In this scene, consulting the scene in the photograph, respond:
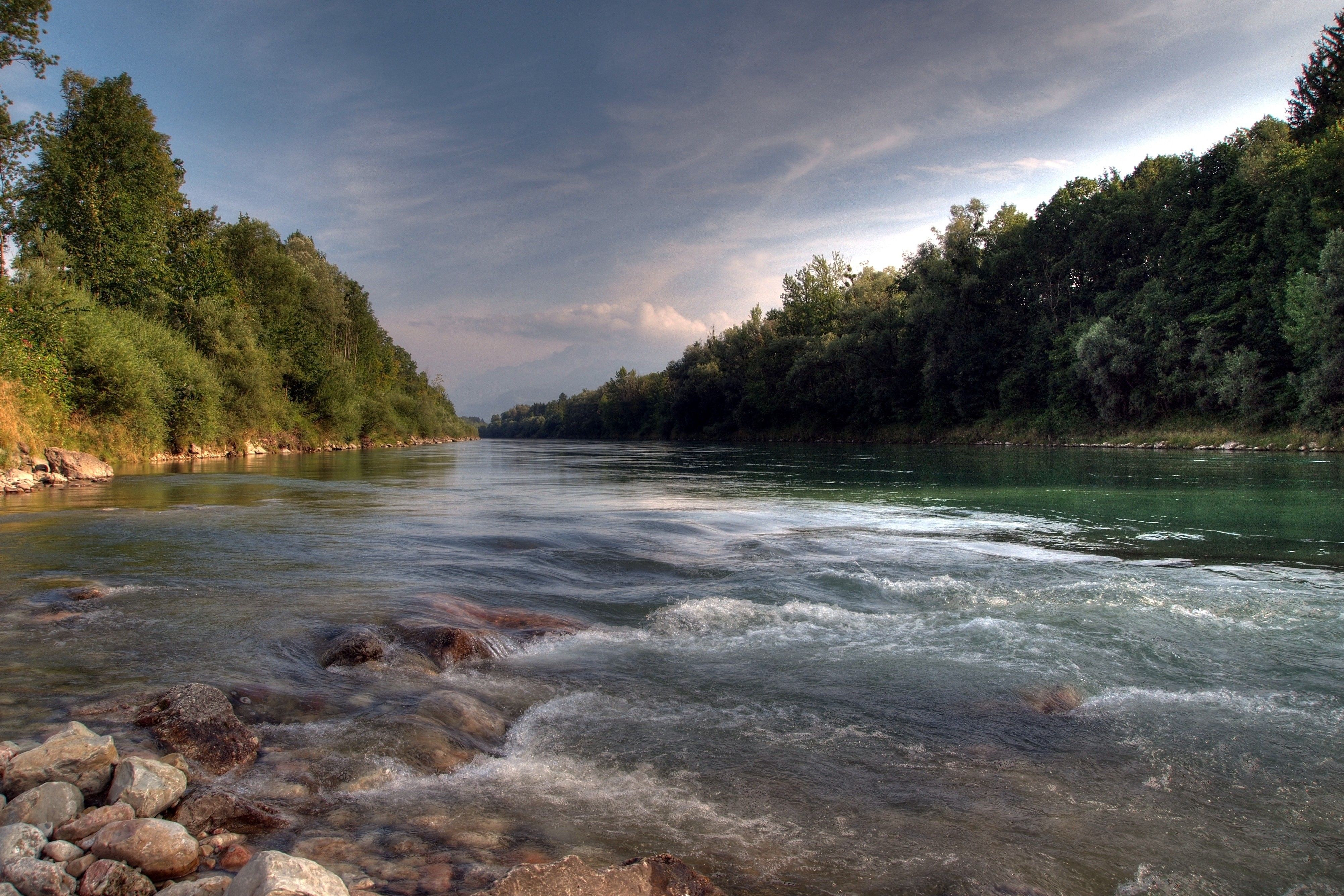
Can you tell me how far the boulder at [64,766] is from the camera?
128 inches

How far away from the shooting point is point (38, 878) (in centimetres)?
269

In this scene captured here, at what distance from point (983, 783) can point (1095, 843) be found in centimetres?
67

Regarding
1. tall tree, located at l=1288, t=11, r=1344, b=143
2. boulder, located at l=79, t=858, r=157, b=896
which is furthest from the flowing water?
tall tree, located at l=1288, t=11, r=1344, b=143

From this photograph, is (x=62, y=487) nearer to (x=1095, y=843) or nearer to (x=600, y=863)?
(x=600, y=863)

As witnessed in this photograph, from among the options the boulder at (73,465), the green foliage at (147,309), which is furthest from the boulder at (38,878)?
the boulder at (73,465)

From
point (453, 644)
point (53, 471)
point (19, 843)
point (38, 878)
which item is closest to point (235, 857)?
point (38, 878)

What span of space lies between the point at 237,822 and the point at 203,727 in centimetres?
107

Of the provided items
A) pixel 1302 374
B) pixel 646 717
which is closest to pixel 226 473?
pixel 646 717

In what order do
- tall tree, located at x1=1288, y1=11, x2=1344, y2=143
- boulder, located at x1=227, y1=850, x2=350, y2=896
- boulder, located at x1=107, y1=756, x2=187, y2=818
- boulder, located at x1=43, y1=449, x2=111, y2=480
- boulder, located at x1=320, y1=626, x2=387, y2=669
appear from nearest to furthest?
1. boulder, located at x1=227, y1=850, x2=350, y2=896
2. boulder, located at x1=107, y1=756, x2=187, y2=818
3. boulder, located at x1=320, y1=626, x2=387, y2=669
4. boulder, located at x1=43, y1=449, x2=111, y2=480
5. tall tree, located at x1=1288, y1=11, x2=1344, y2=143

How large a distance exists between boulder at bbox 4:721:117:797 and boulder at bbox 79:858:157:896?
667 millimetres

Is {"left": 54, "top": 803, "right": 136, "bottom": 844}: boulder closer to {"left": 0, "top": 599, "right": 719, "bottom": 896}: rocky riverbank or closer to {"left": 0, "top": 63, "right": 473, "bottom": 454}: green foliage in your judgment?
{"left": 0, "top": 599, "right": 719, "bottom": 896}: rocky riverbank

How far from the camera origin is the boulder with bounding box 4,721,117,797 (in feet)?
10.7

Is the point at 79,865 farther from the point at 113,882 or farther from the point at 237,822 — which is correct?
the point at 237,822

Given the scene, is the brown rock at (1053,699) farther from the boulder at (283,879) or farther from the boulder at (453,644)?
the boulder at (283,879)
